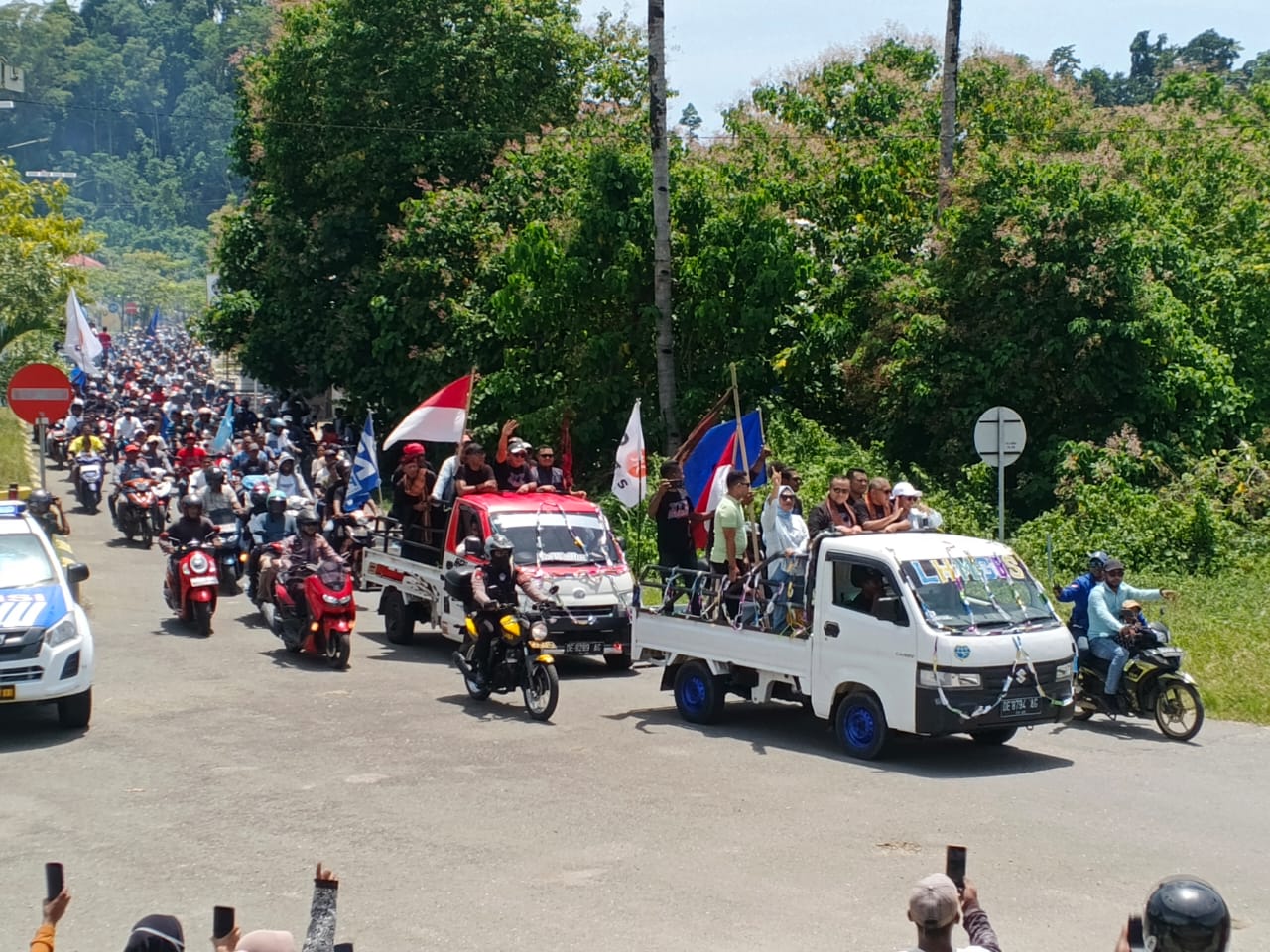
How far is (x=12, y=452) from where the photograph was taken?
122ft

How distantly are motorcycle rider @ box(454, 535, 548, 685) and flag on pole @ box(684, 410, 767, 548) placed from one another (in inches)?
143

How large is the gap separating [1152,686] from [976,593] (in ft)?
7.01

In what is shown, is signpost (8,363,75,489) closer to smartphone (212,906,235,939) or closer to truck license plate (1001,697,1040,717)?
truck license plate (1001,697,1040,717)

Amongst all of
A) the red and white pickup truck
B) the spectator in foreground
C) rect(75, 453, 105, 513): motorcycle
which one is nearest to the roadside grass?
rect(75, 453, 105, 513): motorcycle

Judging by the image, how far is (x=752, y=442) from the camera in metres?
18.9

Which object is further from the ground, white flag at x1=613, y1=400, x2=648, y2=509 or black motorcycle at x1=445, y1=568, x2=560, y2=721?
white flag at x1=613, y1=400, x2=648, y2=509

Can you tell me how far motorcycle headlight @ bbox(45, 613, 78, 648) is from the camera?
13.5m

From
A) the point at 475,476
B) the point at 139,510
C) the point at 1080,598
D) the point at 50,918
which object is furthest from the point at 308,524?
the point at 50,918

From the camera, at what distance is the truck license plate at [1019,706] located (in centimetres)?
1255

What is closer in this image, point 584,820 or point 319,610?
point 584,820

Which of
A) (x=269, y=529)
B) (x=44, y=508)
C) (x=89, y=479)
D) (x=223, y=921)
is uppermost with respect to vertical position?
(x=89, y=479)

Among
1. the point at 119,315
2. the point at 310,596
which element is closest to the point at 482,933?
the point at 310,596

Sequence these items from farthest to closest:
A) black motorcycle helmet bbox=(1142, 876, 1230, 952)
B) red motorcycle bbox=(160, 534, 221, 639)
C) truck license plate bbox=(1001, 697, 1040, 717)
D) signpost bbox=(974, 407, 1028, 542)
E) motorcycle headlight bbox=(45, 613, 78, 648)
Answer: red motorcycle bbox=(160, 534, 221, 639)
signpost bbox=(974, 407, 1028, 542)
motorcycle headlight bbox=(45, 613, 78, 648)
truck license plate bbox=(1001, 697, 1040, 717)
black motorcycle helmet bbox=(1142, 876, 1230, 952)

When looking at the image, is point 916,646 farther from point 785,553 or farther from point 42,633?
point 42,633
